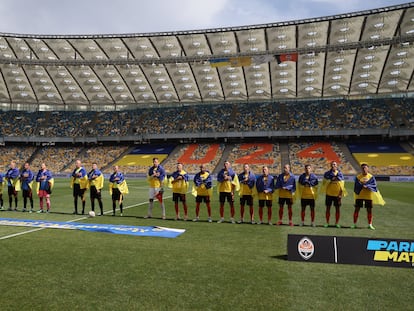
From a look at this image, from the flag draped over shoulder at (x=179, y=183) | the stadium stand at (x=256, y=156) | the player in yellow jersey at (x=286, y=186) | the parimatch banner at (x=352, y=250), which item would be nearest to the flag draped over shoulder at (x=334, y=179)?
the player in yellow jersey at (x=286, y=186)

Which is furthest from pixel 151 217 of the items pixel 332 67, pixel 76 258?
pixel 332 67

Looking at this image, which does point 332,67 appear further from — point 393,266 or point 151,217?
point 393,266

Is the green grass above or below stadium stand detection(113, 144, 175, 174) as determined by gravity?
below

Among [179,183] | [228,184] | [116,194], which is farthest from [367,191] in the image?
[116,194]

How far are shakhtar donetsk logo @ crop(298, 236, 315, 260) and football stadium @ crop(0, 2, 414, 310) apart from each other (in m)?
0.02

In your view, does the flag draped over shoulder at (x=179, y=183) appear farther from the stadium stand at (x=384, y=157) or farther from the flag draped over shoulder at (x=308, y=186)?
the stadium stand at (x=384, y=157)

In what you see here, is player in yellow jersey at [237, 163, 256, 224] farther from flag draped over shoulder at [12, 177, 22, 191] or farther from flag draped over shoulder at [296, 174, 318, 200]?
flag draped over shoulder at [12, 177, 22, 191]

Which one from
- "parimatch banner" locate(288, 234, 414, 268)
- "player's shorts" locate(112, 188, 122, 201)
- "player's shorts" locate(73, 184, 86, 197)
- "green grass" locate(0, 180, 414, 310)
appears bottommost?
"green grass" locate(0, 180, 414, 310)

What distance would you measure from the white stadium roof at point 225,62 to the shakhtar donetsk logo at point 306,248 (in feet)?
108

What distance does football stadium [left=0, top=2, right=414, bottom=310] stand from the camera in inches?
219

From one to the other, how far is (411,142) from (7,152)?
218ft

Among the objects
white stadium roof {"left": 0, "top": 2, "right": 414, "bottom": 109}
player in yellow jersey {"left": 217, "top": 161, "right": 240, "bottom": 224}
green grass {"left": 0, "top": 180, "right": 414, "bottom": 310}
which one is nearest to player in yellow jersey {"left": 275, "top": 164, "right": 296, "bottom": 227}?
player in yellow jersey {"left": 217, "top": 161, "right": 240, "bottom": 224}

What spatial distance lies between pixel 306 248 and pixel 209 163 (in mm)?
43599

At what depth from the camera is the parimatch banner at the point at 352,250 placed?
6.16m
